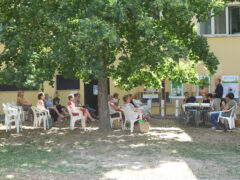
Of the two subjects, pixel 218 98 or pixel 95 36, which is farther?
pixel 218 98

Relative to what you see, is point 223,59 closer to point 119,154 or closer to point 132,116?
point 132,116

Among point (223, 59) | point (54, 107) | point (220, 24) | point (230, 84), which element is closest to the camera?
point (54, 107)

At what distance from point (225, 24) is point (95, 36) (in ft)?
41.8

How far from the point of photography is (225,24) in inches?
805

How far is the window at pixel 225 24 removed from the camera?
20.3 metres

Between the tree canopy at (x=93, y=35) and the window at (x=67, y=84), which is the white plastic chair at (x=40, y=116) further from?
the window at (x=67, y=84)

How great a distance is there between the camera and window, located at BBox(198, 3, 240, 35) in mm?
20344

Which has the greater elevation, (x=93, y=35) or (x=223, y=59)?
(x=223, y=59)

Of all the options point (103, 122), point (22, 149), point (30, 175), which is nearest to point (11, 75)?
point (22, 149)

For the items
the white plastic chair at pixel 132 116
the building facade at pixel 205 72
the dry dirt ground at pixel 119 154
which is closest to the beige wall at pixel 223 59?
the building facade at pixel 205 72

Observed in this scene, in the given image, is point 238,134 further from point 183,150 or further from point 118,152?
point 118,152

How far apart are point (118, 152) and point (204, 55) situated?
4.67 metres

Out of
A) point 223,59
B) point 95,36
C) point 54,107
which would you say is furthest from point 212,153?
point 223,59

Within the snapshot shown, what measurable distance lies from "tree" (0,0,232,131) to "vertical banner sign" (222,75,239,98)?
293 inches
